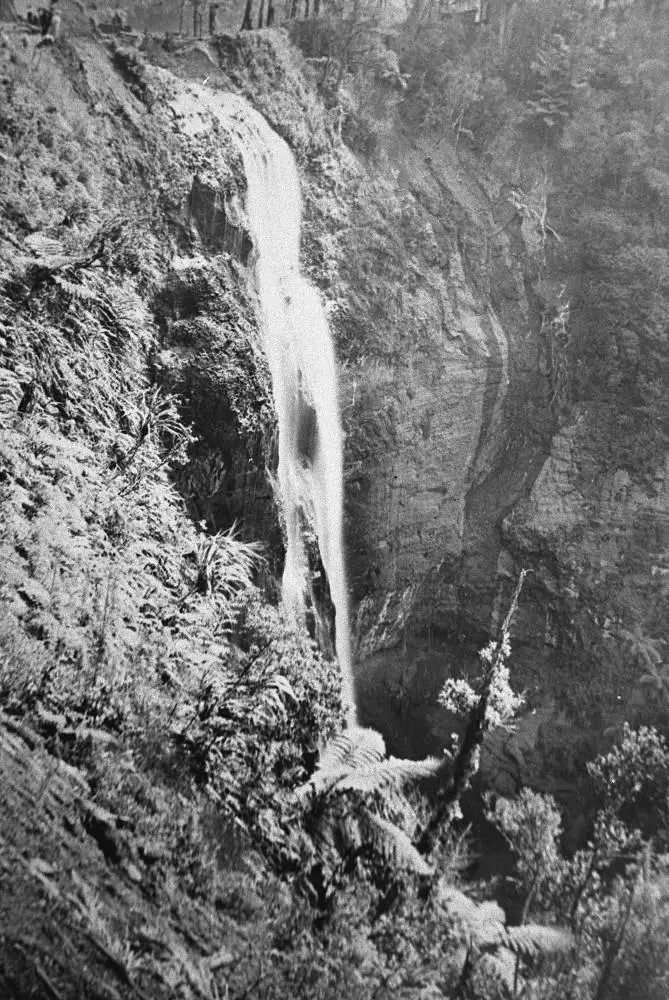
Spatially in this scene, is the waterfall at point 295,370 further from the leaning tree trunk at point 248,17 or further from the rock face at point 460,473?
the leaning tree trunk at point 248,17

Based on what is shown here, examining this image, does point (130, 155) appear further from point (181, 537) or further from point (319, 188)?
point (181, 537)

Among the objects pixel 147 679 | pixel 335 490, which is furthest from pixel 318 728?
pixel 335 490

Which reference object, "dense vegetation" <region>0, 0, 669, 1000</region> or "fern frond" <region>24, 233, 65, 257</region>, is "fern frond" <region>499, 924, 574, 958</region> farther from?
"fern frond" <region>24, 233, 65, 257</region>

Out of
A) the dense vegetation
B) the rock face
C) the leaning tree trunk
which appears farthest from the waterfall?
the leaning tree trunk

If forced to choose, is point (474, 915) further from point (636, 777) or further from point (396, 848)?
point (636, 777)

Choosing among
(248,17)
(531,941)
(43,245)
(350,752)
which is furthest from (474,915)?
(248,17)

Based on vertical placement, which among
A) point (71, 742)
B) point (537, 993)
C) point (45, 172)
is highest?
point (45, 172)
